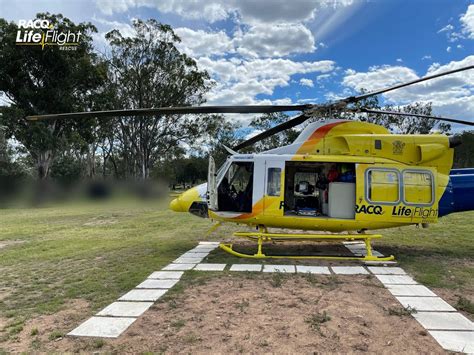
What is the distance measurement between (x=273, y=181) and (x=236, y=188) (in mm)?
957

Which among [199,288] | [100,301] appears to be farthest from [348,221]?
[100,301]

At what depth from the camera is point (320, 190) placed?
7660 millimetres

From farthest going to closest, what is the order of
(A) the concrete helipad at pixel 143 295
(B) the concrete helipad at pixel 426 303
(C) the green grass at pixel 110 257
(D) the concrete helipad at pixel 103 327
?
1. (C) the green grass at pixel 110 257
2. (A) the concrete helipad at pixel 143 295
3. (B) the concrete helipad at pixel 426 303
4. (D) the concrete helipad at pixel 103 327

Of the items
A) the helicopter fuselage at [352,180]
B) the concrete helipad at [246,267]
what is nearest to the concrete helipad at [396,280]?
the helicopter fuselage at [352,180]

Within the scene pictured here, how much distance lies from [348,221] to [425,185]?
173 centimetres

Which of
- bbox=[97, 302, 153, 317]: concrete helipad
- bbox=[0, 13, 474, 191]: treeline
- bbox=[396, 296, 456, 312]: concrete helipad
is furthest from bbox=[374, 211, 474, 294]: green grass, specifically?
bbox=[0, 13, 474, 191]: treeline

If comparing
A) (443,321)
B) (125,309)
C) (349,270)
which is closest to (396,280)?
(349,270)

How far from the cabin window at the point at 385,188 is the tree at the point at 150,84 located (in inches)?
1023

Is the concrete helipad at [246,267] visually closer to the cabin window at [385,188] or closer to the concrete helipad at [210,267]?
the concrete helipad at [210,267]

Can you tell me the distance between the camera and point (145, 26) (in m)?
29.5

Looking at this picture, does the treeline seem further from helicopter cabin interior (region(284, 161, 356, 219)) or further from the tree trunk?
helicopter cabin interior (region(284, 161, 356, 219))

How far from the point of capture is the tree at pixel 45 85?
2222 centimetres

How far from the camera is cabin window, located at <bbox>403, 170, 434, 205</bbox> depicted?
689cm

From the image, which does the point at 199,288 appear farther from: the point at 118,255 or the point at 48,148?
the point at 48,148
